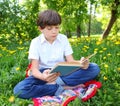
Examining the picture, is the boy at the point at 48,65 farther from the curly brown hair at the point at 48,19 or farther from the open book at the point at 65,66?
the open book at the point at 65,66

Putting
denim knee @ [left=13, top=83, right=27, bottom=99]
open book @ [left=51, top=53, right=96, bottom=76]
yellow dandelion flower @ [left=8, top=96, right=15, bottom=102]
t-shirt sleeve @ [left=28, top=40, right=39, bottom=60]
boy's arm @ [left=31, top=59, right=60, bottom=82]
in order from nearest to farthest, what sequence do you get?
open book @ [left=51, top=53, right=96, bottom=76]
yellow dandelion flower @ [left=8, top=96, right=15, bottom=102]
boy's arm @ [left=31, top=59, right=60, bottom=82]
denim knee @ [left=13, top=83, right=27, bottom=99]
t-shirt sleeve @ [left=28, top=40, right=39, bottom=60]

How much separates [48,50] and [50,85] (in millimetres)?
392

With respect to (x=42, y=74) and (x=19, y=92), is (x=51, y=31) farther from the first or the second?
(x=19, y=92)

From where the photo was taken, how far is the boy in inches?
130

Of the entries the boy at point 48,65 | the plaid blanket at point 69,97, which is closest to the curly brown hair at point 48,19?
the boy at point 48,65

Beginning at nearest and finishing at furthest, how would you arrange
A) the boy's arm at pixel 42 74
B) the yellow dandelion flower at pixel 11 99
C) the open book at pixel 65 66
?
the open book at pixel 65 66 → the yellow dandelion flower at pixel 11 99 → the boy's arm at pixel 42 74

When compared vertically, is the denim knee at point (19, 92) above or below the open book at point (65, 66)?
below

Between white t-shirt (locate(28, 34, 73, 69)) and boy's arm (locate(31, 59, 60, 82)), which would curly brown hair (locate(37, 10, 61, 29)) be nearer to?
white t-shirt (locate(28, 34, 73, 69))

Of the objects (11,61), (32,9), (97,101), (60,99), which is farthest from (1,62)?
(32,9)

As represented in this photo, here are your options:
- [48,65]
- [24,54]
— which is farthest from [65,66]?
[24,54]

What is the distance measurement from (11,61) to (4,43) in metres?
2.15

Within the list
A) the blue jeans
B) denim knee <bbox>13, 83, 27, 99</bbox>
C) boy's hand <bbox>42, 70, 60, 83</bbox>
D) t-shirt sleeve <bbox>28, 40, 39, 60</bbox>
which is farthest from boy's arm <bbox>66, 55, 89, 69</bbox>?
denim knee <bbox>13, 83, 27, 99</bbox>

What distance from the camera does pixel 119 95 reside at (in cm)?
309

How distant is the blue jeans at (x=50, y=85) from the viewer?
3.35m
